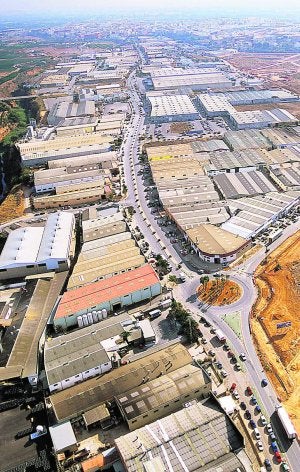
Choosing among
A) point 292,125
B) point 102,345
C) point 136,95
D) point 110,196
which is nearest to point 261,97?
point 292,125

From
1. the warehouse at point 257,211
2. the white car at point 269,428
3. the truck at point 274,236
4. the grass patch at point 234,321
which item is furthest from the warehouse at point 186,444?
the truck at point 274,236

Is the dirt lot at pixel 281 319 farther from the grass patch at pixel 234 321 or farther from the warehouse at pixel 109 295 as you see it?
the warehouse at pixel 109 295

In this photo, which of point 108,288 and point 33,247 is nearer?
point 108,288

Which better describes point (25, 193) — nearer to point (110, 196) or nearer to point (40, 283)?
point (110, 196)

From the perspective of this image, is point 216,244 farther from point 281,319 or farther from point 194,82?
point 194,82

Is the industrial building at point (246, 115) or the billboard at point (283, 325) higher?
the industrial building at point (246, 115)

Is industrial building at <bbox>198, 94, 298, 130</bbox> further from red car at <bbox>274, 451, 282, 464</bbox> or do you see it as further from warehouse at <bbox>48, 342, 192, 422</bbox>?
red car at <bbox>274, 451, 282, 464</bbox>
